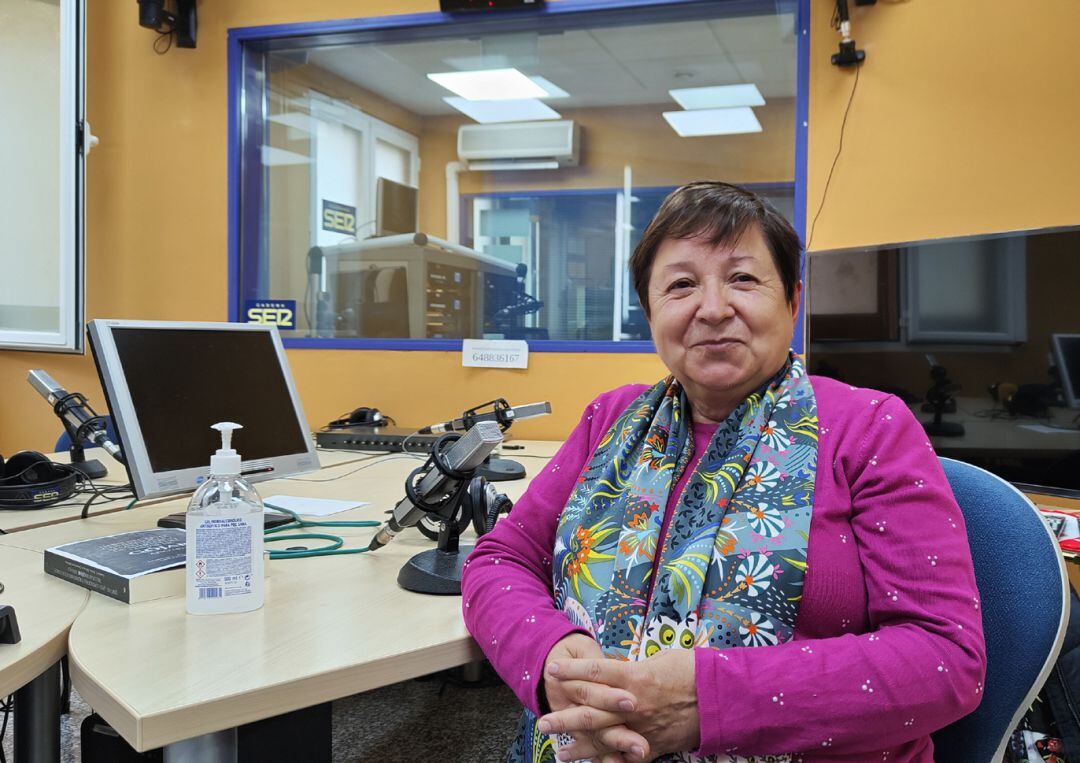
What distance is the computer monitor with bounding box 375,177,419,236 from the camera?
3297 millimetres

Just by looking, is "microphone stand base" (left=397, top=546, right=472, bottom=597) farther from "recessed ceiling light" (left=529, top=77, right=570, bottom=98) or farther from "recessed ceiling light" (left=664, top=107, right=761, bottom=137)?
"recessed ceiling light" (left=529, top=77, right=570, bottom=98)

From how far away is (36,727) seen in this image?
1.25 m

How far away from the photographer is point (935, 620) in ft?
2.72

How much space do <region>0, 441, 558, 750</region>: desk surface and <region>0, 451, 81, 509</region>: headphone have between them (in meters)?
0.45

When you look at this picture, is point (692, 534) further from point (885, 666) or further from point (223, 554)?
point (223, 554)

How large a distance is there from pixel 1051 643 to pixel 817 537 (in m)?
0.24

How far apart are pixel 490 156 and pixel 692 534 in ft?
8.58

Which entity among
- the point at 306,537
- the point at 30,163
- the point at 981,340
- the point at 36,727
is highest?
the point at 30,163

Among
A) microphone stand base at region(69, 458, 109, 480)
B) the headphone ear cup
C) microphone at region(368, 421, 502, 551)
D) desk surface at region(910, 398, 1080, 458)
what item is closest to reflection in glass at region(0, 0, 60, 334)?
microphone stand base at region(69, 458, 109, 480)

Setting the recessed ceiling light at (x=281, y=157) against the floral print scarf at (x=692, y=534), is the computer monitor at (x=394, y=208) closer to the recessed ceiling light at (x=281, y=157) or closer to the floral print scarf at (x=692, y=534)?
the recessed ceiling light at (x=281, y=157)

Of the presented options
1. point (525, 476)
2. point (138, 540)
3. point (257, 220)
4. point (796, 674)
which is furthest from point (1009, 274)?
point (257, 220)

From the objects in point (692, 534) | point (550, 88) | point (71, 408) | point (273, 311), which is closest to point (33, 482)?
point (71, 408)

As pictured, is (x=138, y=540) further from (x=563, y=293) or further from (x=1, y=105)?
(x=1, y=105)

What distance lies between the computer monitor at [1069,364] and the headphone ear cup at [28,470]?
2.17 m
